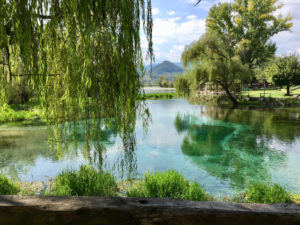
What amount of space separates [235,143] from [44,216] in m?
9.19

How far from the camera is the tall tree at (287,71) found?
21438 mm

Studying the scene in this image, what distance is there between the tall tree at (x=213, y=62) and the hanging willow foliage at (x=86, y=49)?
17457mm

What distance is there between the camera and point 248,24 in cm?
2977

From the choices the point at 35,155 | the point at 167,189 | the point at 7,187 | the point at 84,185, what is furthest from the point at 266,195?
the point at 35,155

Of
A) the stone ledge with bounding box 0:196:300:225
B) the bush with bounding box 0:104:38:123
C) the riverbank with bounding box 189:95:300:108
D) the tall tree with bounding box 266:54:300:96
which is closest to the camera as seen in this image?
the stone ledge with bounding box 0:196:300:225

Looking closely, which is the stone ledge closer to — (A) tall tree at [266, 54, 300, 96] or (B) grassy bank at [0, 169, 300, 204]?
(B) grassy bank at [0, 169, 300, 204]

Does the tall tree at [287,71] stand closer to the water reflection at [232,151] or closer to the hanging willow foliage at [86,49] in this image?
the water reflection at [232,151]

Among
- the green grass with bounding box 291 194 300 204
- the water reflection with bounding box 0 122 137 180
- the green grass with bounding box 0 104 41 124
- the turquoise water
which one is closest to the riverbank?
the turquoise water

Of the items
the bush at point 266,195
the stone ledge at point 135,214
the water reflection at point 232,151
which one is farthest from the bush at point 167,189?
the stone ledge at point 135,214

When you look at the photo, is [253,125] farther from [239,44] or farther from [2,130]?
[239,44]

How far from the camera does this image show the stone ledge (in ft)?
3.57

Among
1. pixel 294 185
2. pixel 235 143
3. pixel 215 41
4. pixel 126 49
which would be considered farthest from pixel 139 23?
pixel 215 41

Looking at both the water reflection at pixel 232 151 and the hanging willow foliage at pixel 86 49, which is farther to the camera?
the water reflection at pixel 232 151

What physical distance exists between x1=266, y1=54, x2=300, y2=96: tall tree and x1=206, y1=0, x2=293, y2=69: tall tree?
7643 mm
